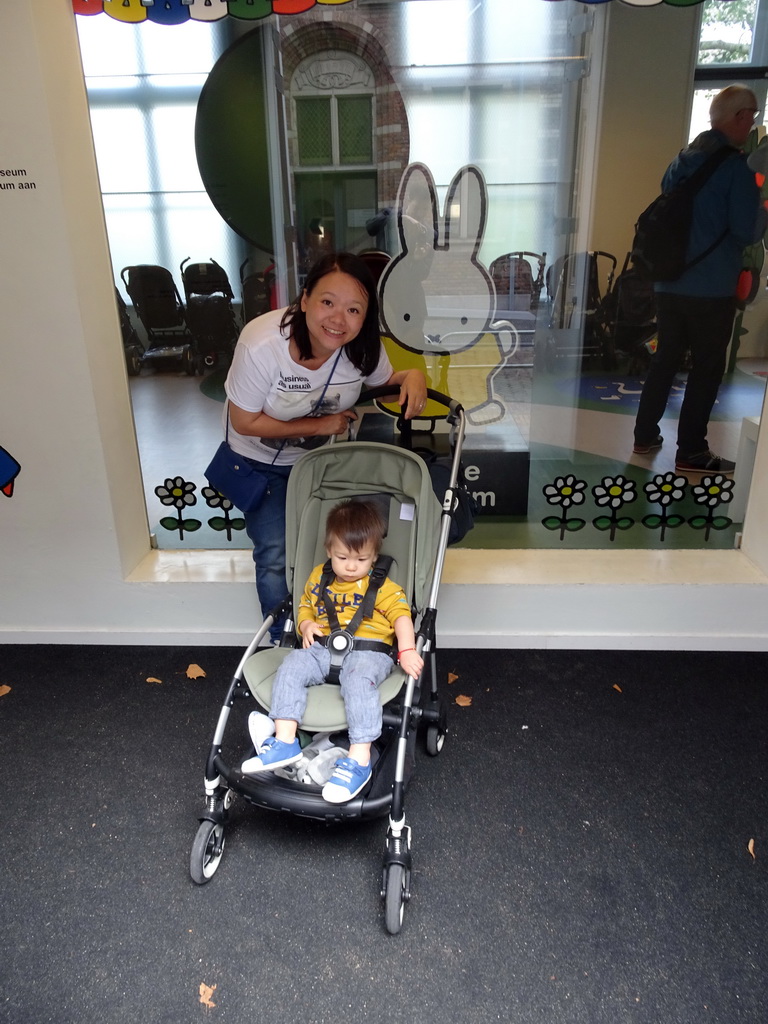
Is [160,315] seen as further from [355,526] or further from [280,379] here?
[355,526]

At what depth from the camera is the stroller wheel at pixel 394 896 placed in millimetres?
1907

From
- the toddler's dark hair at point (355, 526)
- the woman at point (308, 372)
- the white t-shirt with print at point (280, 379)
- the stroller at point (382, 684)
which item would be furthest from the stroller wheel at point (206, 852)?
the white t-shirt with print at point (280, 379)

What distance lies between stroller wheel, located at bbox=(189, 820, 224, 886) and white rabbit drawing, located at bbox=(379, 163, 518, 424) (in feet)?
7.15

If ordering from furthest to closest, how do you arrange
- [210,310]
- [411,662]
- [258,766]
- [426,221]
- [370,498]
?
[210,310]
[426,221]
[370,498]
[411,662]
[258,766]

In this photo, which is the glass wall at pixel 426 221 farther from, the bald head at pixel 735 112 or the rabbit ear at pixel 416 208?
the bald head at pixel 735 112

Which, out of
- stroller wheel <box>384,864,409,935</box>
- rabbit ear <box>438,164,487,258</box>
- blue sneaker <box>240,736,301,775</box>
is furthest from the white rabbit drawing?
stroller wheel <box>384,864,409,935</box>

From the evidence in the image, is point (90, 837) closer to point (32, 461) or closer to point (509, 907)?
point (509, 907)

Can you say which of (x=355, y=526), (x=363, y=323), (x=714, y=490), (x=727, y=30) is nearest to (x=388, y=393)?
(x=363, y=323)

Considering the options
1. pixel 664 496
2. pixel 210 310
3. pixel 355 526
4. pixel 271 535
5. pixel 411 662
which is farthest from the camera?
pixel 664 496

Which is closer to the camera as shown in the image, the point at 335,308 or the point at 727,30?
the point at 335,308

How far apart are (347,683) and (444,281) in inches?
76.8

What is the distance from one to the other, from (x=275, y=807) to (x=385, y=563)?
2.73ft

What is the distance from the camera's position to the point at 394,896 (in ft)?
6.25

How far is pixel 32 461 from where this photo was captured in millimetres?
3070
